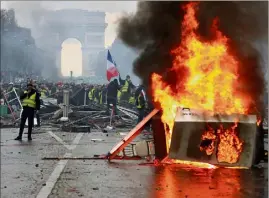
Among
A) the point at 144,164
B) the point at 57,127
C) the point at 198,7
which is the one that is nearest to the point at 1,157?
the point at 144,164

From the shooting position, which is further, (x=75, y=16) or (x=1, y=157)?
(x=75, y=16)

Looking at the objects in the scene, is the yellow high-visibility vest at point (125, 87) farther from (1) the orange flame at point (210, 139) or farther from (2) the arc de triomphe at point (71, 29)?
(2) the arc de triomphe at point (71, 29)

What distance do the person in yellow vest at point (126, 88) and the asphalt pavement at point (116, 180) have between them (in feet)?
38.6

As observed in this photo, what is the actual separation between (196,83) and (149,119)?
116 cm

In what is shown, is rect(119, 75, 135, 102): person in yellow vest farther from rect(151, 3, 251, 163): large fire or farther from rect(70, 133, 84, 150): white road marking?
rect(151, 3, 251, 163): large fire

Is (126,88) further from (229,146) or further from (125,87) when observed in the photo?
(229,146)

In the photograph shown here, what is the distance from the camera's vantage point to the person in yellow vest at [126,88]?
23.0m

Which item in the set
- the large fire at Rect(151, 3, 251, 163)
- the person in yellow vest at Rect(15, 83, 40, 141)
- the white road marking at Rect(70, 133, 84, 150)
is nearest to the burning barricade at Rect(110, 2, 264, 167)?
the large fire at Rect(151, 3, 251, 163)

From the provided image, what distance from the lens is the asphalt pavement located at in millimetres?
7129

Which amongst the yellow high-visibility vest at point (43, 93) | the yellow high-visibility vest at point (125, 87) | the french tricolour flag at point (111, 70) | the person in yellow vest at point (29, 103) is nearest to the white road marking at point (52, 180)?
the person in yellow vest at point (29, 103)

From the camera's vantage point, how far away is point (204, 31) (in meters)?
10.2

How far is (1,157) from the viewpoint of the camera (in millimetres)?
11008

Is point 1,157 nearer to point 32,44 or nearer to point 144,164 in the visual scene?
point 144,164

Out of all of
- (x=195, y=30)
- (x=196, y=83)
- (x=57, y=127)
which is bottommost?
(x=57, y=127)
